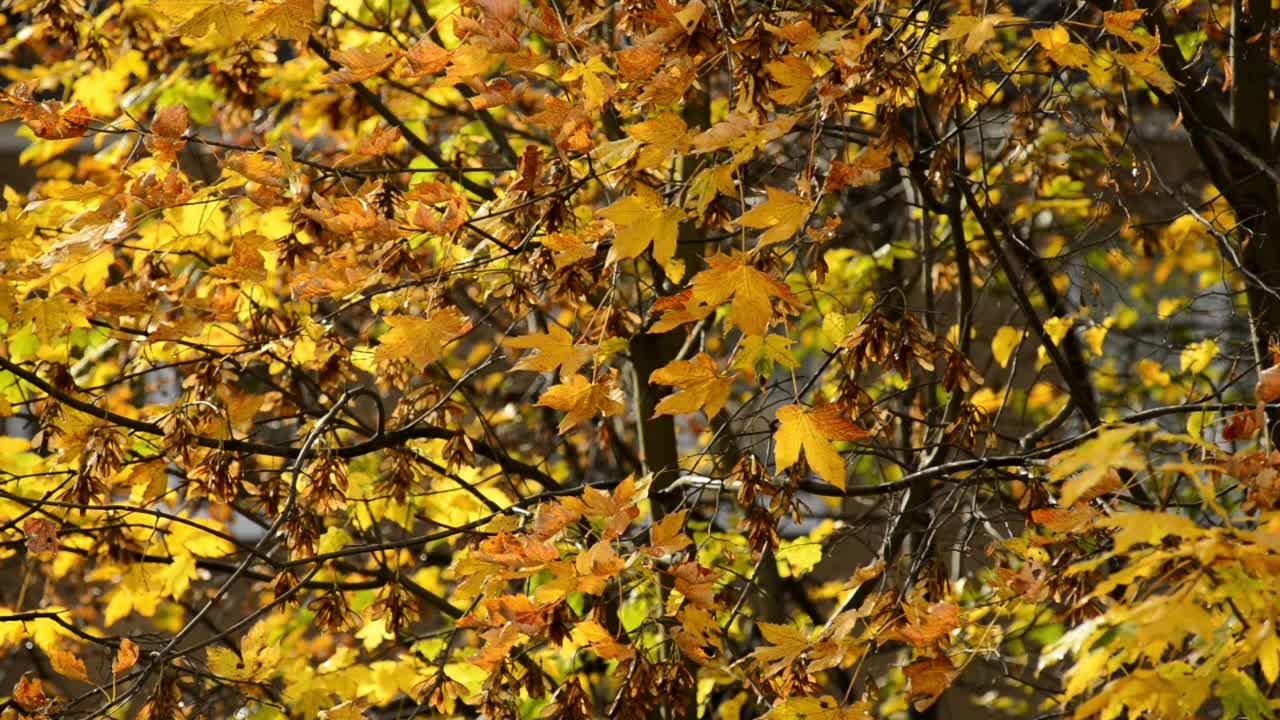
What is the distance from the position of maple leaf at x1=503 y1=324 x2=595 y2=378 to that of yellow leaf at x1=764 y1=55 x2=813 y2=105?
63cm

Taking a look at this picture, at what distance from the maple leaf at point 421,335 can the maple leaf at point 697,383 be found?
0.48 m

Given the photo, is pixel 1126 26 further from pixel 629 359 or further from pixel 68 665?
pixel 68 665

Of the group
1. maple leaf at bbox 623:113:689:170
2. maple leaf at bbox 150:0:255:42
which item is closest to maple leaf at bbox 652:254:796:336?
maple leaf at bbox 623:113:689:170

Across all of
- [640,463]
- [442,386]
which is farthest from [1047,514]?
[640,463]

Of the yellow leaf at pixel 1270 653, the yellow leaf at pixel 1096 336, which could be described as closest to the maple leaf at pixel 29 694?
the yellow leaf at pixel 1270 653

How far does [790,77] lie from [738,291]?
0.42 meters

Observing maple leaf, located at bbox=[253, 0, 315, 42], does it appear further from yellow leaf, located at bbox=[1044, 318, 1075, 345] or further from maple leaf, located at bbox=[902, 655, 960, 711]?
yellow leaf, located at bbox=[1044, 318, 1075, 345]

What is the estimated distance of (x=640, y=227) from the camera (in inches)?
107

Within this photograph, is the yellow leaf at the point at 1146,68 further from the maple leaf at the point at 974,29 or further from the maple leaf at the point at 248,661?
the maple leaf at the point at 248,661

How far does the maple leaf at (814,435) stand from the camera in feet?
9.16

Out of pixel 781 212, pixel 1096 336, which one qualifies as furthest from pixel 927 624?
pixel 1096 336

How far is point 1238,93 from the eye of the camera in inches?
158

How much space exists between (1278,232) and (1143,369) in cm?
261

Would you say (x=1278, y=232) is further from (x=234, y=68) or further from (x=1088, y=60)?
(x=234, y=68)
